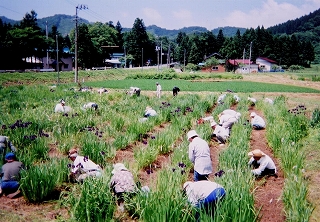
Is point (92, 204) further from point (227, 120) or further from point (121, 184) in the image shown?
point (227, 120)

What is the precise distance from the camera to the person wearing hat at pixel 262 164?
5621 mm

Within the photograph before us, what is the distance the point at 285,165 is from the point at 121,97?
1241 centimetres

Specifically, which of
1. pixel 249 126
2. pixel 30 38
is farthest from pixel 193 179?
pixel 30 38

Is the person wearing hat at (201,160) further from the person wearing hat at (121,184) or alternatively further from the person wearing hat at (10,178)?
the person wearing hat at (10,178)

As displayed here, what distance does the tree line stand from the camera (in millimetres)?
42625

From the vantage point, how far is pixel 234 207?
2982 millimetres

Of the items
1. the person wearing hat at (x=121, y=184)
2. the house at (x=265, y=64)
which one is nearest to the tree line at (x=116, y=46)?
the house at (x=265, y=64)

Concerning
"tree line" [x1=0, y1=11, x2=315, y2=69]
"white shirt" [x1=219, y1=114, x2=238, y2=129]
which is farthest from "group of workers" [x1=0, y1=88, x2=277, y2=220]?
"tree line" [x1=0, y1=11, x2=315, y2=69]

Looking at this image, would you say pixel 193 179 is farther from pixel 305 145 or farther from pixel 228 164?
pixel 305 145

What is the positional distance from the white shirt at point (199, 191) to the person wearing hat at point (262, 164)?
2.29m

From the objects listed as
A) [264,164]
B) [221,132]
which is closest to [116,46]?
[221,132]

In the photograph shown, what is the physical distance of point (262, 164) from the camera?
18.6ft

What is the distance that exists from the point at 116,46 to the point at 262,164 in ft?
131

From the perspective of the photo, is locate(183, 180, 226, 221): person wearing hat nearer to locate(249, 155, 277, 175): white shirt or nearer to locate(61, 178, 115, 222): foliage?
locate(61, 178, 115, 222): foliage
